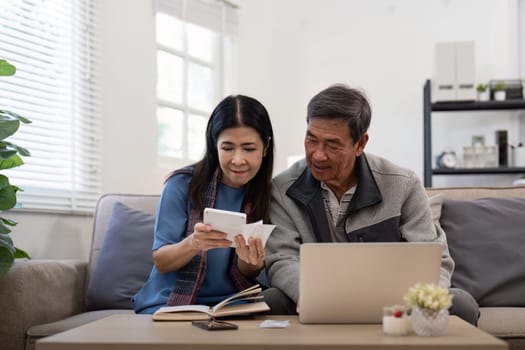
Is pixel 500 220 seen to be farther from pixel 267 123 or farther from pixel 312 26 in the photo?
pixel 312 26

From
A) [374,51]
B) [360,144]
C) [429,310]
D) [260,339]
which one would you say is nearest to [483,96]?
[374,51]

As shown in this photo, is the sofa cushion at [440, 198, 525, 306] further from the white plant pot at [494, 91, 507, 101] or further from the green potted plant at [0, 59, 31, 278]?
the white plant pot at [494, 91, 507, 101]

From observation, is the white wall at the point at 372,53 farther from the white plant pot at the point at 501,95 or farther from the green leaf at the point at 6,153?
the green leaf at the point at 6,153

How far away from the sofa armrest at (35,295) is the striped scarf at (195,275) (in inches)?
22.5

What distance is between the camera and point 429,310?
1257mm

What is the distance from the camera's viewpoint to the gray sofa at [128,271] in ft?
7.04

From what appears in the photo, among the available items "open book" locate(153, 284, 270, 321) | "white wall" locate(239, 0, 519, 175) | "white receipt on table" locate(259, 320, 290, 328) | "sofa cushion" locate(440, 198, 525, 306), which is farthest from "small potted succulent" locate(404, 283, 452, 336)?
"white wall" locate(239, 0, 519, 175)

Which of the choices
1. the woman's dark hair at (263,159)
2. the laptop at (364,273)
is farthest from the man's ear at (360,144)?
the laptop at (364,273)

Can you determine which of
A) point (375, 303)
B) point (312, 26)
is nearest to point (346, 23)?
point (312, 26)

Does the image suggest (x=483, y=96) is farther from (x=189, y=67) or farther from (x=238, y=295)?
(x=238, y=295)

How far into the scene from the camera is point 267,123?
6.63 feet

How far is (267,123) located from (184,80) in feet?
6.83

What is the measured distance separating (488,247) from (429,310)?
1295 mm

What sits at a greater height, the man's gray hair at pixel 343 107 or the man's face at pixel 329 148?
the man's gray hair at pixel 343 107
